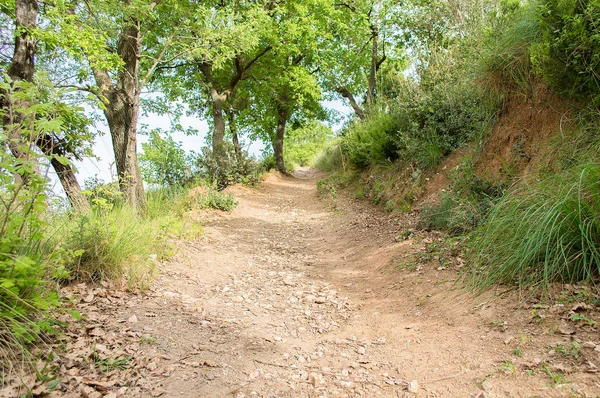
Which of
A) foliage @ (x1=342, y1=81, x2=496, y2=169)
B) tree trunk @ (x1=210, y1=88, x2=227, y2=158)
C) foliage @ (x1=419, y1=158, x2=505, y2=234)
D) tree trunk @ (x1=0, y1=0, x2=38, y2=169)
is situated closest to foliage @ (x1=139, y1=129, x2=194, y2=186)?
tree trunk @ (x1=210, y1=88, x2=227, y2=158)

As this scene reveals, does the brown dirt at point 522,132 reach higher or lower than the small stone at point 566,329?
higher

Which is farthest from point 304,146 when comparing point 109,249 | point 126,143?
point 109,249

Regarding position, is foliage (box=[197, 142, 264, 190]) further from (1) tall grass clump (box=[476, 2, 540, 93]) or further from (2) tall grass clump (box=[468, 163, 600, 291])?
(2) tall grass clump (box=[468, 163, 600, 291])

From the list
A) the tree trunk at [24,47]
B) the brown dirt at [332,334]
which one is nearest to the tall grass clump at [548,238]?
the brown dirt at [332,334]

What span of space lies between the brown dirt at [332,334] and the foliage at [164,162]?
22.7 feet

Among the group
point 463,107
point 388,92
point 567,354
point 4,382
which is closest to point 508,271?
point 567,354

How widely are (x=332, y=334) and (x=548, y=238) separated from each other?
6.94 feet

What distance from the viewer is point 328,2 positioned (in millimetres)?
14195

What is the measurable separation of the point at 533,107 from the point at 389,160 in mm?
3915

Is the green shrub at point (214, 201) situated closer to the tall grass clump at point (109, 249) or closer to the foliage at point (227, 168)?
the foliage at point (227, 168)

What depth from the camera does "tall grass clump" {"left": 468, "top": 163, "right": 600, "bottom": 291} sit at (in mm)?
2844

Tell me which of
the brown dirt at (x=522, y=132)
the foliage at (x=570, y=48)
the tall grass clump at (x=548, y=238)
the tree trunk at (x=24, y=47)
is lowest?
the tall grass clump at (x=548, y=238)

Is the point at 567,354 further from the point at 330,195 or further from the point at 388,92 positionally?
the point at 388,92

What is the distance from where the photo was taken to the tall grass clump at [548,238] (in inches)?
112
